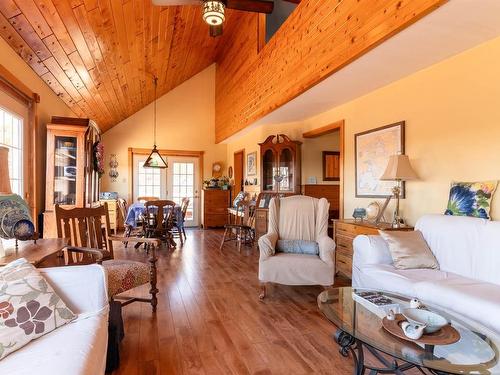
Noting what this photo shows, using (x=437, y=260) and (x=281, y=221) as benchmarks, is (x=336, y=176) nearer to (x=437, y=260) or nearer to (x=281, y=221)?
(x=281, y=221)

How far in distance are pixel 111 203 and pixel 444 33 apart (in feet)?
21.4

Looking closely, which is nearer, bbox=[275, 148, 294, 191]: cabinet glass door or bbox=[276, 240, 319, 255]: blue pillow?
bbox=[276, 240, 319, 255]: blue pillow

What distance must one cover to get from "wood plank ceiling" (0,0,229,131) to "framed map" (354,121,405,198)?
3.14 m

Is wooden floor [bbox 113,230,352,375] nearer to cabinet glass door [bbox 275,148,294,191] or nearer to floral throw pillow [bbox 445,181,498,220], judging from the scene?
floral throw pillow [bbox 445,181,498,220]

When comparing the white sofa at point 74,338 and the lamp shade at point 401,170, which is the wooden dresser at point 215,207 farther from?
the white sofa at point 74,338

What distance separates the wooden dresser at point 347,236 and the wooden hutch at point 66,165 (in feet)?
11.7

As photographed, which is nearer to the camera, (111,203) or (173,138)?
(111,203)

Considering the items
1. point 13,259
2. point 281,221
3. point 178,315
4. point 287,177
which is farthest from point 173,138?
point 13,259

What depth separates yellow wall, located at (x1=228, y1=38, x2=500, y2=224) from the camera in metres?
2.59

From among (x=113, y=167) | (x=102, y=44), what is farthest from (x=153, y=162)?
(x=102, y=44)

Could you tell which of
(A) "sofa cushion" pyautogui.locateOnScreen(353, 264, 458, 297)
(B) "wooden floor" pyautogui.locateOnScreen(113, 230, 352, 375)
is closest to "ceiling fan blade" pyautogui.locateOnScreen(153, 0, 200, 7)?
(B) "wooden floor" pyautogui.locateOnScreen(113, 230, 352, 375)

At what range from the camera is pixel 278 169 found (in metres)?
5.83

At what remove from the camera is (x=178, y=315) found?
2.69 meters

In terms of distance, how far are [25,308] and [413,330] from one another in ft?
5.82
